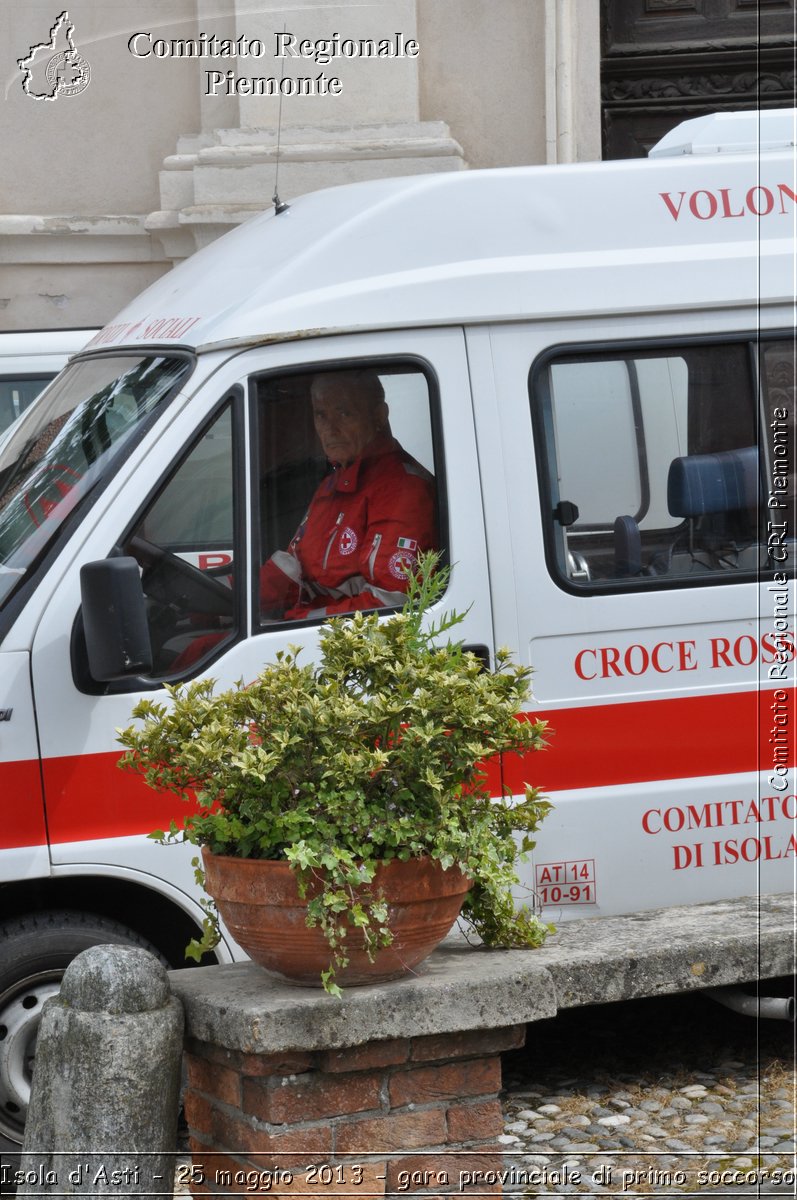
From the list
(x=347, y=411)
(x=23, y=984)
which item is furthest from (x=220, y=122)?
(x=23, y=984)

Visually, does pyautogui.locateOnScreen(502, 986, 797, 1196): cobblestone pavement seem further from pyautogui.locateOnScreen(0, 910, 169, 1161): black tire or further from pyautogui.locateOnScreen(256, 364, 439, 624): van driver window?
pyautogui.locateOnScreen(256, 364, 439, 624): van driver window

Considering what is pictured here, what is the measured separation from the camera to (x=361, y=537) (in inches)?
183

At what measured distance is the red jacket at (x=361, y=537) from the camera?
15.0ft

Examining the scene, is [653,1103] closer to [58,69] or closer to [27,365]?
[27,365]

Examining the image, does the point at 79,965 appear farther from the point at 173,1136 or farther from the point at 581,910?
the point at 581,910

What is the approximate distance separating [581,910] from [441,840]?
5.60 ft

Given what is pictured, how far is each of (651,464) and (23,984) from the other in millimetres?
2309

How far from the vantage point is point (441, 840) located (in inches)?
122

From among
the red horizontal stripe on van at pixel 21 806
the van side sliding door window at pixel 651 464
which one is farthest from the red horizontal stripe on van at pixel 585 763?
the van side sliding door window at pixel 651 464

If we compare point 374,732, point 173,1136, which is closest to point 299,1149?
point 173,1136

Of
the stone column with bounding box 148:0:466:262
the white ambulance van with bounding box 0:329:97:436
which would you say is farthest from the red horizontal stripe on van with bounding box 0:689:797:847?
the stone column with bounding box 148:0:466:262

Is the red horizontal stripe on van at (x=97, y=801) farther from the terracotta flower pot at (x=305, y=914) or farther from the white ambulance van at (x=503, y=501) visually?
the terracotta flower pot at (x=305, y=914)

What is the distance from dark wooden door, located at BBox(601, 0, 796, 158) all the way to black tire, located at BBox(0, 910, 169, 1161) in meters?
8.36

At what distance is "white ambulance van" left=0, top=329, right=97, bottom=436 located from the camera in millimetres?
8609
